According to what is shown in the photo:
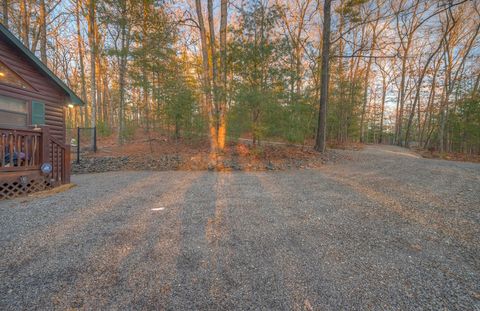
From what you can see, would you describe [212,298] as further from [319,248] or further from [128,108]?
[128,108]

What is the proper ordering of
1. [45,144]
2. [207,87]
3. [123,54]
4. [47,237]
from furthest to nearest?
[123,54]
[207,87]
[45,144]
[47,237]

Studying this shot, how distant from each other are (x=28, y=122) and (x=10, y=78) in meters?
1.25

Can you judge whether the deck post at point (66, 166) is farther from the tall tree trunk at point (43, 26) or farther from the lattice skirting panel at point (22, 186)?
the tall tree trunk at point (43, 26)

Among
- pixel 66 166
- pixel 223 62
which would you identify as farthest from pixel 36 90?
pixel 223 62

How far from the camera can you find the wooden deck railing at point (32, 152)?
12.4 feet

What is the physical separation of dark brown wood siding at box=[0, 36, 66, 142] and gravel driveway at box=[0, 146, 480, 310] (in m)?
4.20

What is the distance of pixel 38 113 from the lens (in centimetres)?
624

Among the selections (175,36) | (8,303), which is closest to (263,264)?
(8,303)

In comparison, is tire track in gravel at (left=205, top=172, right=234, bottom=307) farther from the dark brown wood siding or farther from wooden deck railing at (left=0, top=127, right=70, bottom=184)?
the dark brown wood siding

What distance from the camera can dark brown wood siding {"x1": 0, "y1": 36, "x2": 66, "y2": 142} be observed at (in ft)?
17.5

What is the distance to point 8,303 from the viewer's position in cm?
134

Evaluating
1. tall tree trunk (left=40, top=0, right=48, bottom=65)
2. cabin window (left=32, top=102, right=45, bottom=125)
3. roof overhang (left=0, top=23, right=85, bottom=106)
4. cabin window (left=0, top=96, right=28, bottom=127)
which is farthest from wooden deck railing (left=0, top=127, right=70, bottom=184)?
tall tree trunk (left=40, top=0, right=48, bottom=65)

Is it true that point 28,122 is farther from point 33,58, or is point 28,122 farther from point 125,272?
point 125,272

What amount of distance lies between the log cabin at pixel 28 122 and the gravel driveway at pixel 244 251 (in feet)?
2.58
